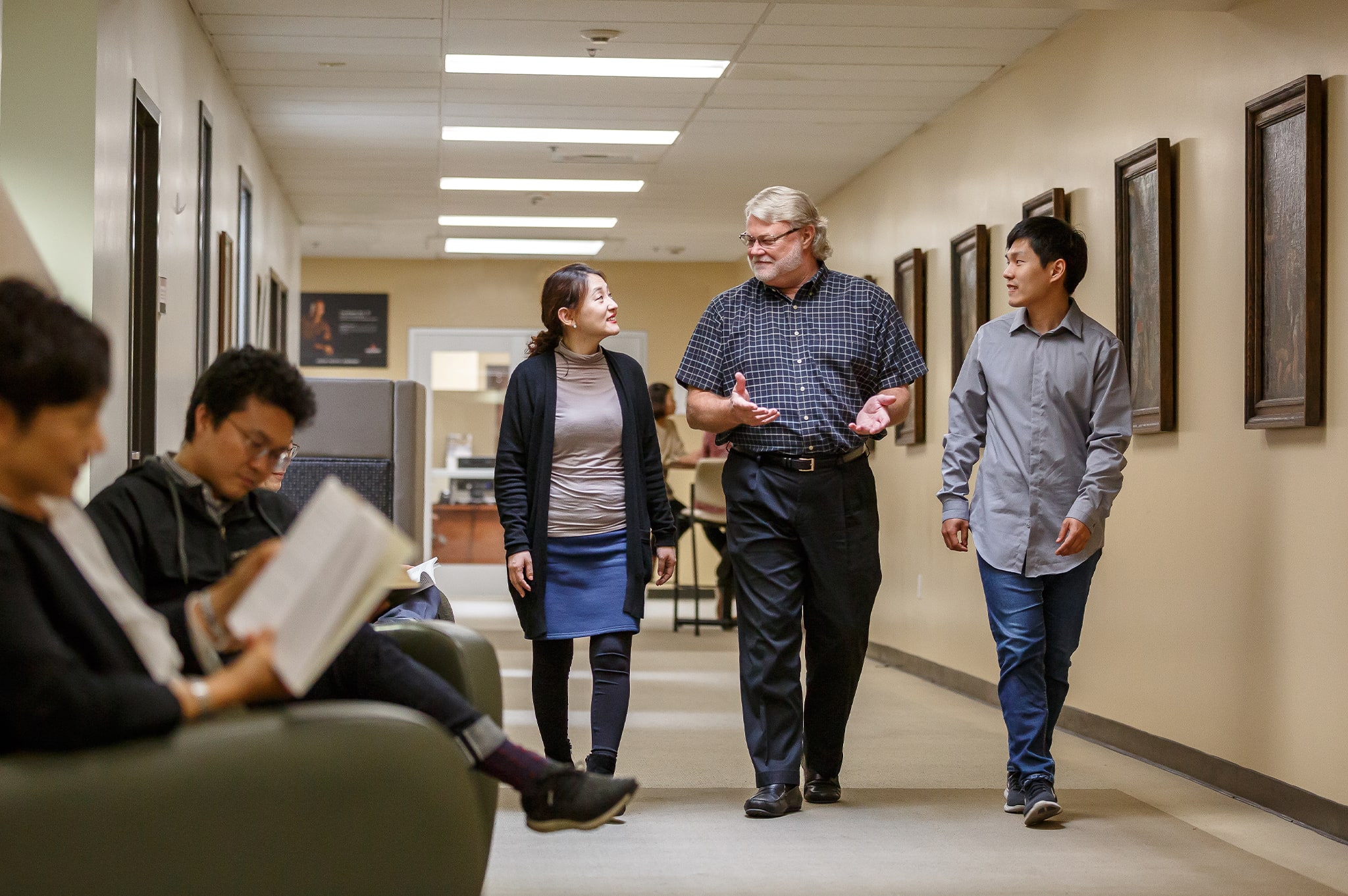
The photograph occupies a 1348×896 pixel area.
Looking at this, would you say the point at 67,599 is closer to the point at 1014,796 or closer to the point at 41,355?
the point at 41,355

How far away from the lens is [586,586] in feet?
11.6

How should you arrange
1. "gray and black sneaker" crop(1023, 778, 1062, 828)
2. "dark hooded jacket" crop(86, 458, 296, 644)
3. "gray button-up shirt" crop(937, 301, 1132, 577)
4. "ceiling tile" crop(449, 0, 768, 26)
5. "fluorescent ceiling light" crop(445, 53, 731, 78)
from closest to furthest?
"dark hooded jacket" crop(86, 458, 296, 644), "gray and black sneaker" crop(1023, 778, 1062, 828), "gray button-up shirt" crop(937, 301, 1132, 577), "ceiling tile" crop(449, 0, 768, 26), "fluorescent ceiling light" crop(445, 53, 731, 78)

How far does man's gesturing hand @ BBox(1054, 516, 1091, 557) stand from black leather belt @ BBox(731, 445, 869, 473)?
565 millimetres

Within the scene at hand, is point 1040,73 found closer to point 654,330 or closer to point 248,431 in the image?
point 248,431

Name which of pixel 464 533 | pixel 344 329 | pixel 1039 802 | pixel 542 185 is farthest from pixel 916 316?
pixel 344 329

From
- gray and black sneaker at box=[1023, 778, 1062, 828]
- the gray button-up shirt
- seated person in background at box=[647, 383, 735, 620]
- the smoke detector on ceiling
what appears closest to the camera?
gray and black sneaker at box=[1023, 778, 1062, 828]

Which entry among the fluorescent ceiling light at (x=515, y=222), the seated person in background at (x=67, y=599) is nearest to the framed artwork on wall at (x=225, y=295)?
the fluorescent ceiling light at (x=515, y=222)

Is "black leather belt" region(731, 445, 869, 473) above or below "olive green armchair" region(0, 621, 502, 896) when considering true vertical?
above

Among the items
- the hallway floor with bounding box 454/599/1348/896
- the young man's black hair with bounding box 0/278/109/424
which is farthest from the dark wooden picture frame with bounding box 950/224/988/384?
the young man's black hair with bounding box 0/278/109/424

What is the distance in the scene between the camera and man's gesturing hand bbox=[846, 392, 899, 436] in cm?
352

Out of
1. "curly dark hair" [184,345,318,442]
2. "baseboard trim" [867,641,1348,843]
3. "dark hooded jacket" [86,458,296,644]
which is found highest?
"curly dark hair" [184,345,318,442]

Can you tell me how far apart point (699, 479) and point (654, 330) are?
3.95 meters

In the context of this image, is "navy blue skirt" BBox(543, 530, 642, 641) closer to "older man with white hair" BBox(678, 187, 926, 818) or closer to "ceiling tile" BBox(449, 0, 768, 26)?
"older man with white hair" BBox(678, 187, 926, 818)

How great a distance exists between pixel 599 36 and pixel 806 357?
101 inches
